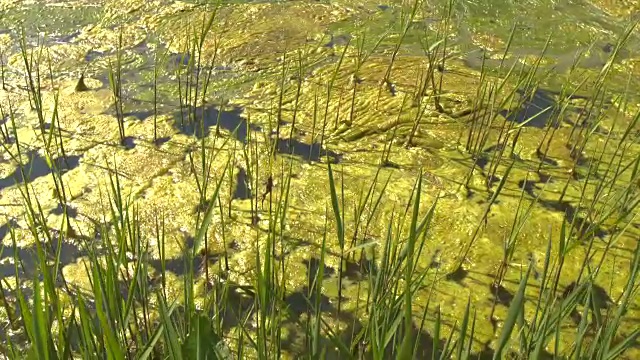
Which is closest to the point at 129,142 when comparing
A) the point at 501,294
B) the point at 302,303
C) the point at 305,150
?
the point at 305,150

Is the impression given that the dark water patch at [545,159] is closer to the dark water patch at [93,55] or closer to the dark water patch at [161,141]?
the dark water patch at [161,141]

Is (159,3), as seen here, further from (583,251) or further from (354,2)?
(583,251)

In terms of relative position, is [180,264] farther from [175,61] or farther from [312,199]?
[175,61]

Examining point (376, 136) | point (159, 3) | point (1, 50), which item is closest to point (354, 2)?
point (159, 3)

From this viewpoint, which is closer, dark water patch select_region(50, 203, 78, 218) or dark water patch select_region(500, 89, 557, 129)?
dark water patch select_region(50, 203, 78, 218)

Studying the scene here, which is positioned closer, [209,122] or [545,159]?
[545,159]

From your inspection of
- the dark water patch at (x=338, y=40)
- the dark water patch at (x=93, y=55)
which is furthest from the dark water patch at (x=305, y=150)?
the dark water patch at (x=93, y=55)

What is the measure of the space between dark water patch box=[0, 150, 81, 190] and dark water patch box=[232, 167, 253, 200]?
1.74ft

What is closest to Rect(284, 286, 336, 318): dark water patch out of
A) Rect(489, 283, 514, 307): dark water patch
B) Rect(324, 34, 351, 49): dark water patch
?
Rect(489, 283, 514, 307): dark water patch

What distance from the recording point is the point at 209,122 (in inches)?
85.4

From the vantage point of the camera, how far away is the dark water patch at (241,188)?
5.97 feet

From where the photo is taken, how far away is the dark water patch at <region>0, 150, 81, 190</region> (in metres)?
1.86

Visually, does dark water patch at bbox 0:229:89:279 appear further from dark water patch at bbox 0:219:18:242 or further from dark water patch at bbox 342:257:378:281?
dark water patch at bbox 342:257:378:281

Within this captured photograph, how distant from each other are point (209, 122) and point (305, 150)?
395 mm
